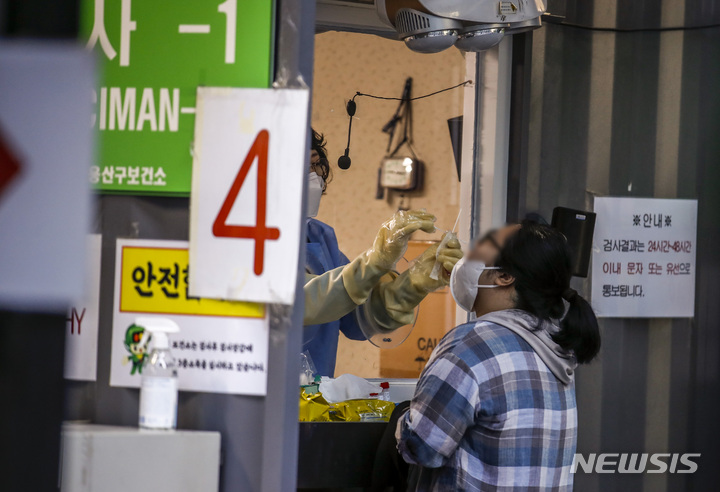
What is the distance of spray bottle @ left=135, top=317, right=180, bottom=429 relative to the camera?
4.05 feet

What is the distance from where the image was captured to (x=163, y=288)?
4.29 ft

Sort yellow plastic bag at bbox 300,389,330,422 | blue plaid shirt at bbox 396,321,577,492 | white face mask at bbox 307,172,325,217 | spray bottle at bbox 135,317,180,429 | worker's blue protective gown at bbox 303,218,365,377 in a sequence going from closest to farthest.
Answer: spray bottle at bbox 135,317,180,429 → blue plaid shirt at bbox 396,321,577,492 → yellow plastic bag at bbox 300,389,330,422 → white face mask at bbox 307,172,325,217 → worker's blue protective gown at bbox 303,218,365,377

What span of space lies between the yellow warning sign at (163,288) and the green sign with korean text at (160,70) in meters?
Result: 0.11

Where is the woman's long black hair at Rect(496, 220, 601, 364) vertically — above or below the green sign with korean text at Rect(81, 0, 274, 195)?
below

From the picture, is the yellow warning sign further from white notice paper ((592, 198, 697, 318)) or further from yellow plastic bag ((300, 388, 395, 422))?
white notice paper ((592, 198, 697, 318))

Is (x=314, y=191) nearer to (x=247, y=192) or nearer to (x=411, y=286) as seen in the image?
(x=411, y=286)

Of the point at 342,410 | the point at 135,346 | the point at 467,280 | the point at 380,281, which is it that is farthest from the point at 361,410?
the point at 135,346

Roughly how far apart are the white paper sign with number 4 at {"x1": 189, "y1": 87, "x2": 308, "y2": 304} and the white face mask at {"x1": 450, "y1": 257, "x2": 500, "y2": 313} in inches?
33.4

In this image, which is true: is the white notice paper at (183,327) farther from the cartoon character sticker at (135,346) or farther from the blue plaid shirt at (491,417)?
the blue plaid shirt at (491,417)

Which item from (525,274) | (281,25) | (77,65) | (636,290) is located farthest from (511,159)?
(77,65)

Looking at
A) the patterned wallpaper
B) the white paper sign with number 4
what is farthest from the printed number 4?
the patterned wallpaper

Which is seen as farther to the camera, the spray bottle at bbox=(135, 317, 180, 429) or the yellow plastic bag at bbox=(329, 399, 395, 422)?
the yellow plastic bag at bbox=(329, 399, 395, 422)

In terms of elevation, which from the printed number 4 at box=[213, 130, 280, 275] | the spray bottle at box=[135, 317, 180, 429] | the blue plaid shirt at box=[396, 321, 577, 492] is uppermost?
the printed number 4 at box=[213, 130, 280, 275]

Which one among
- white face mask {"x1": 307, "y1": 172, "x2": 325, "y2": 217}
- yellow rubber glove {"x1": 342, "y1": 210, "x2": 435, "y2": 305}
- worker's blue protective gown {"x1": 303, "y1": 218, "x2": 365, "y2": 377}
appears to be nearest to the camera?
yellow rubber glove {"x1": 342, "y1": 210, "x2": 435, "y2": 305}
